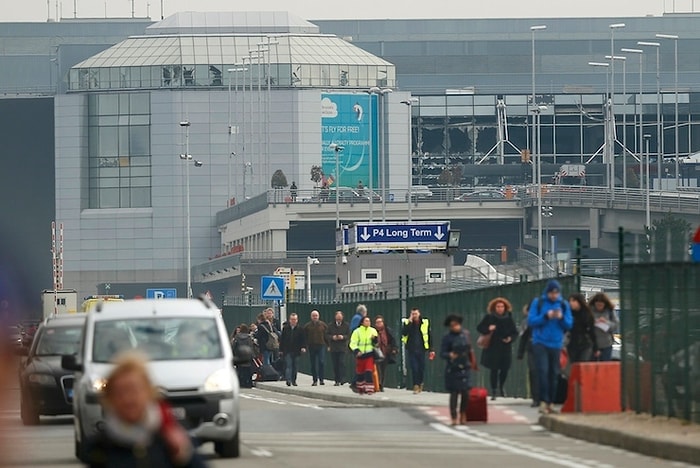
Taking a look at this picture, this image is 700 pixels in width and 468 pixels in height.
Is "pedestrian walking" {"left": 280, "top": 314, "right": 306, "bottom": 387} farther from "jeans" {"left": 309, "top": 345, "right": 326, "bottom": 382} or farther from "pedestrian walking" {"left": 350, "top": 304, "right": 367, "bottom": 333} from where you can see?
"pedestrian walking" {"left": 350, "top": 304, "right": 367, "bottom": 333}

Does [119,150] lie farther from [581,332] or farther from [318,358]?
[581,332]

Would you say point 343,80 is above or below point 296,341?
above

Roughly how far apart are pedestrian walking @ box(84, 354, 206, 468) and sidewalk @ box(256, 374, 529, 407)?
21.4 metres

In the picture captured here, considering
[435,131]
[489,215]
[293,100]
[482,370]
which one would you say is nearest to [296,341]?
[482,370]

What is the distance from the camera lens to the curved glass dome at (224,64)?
14538 cm

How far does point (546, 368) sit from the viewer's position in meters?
24.1

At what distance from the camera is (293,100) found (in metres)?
144

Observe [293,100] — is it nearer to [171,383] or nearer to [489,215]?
[489,215]

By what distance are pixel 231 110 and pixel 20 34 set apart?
4305 centimetres

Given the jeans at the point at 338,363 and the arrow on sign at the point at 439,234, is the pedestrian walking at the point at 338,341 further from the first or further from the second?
the arrow on sign at the point at 439,234

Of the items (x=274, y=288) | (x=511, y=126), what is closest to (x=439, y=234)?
(x=274, y=288)

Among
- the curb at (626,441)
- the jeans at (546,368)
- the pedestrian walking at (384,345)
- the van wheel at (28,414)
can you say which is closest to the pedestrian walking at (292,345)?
the pedestrian walking at (384,345)

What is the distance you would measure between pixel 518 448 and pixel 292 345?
2501 cm

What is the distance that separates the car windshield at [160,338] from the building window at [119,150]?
126340 millimetres
